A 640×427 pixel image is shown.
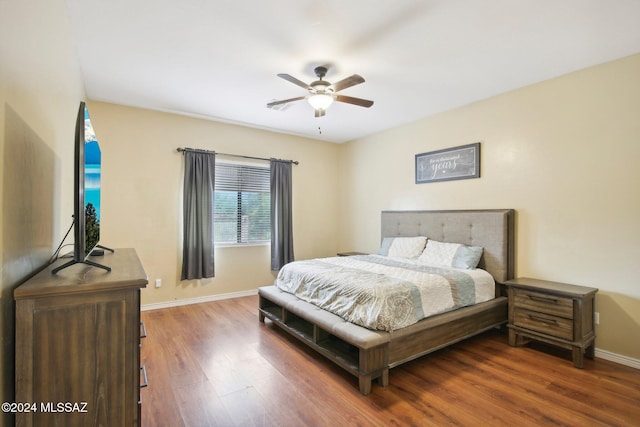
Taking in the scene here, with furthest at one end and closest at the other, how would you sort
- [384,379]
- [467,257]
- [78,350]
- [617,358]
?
[467,257], [617,358], [384,379], [78,350]

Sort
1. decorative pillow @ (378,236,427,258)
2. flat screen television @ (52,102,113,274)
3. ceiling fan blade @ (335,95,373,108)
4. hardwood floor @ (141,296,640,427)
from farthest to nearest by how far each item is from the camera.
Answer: decorative pillow @ (378,236,427,258) < ceiling fan blade @ (335,95,373,108) < hardwood floor @ (141,296,640,427) < flat screen television @ (52,102,113,274)

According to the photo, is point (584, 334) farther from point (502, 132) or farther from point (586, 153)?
point (502, 132)

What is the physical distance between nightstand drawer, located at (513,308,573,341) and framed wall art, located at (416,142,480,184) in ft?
5.49

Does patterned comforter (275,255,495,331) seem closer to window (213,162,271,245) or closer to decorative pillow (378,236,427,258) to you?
decorative pillow (378,236,427,258)

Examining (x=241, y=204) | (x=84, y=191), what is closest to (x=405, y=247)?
(x=241, y=204)

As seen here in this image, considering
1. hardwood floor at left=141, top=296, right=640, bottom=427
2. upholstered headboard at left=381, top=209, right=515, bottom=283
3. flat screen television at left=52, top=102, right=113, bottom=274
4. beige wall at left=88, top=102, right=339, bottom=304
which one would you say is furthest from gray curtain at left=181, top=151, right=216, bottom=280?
upholstered headboard at left=381, top=209, right=515, bottom=283

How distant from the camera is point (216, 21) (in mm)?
2279

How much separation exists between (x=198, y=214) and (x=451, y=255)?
11.3ft

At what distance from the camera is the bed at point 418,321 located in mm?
2342

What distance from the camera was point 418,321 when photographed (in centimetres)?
262

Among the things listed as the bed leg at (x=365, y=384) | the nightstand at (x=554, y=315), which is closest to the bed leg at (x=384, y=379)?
the bed leg at (x=365, y=384)

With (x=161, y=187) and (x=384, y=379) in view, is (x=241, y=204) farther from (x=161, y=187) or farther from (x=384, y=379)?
(x=384, y=379)

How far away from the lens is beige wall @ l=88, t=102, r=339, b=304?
3936 mm

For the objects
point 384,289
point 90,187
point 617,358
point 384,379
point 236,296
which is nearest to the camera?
point 90,187
